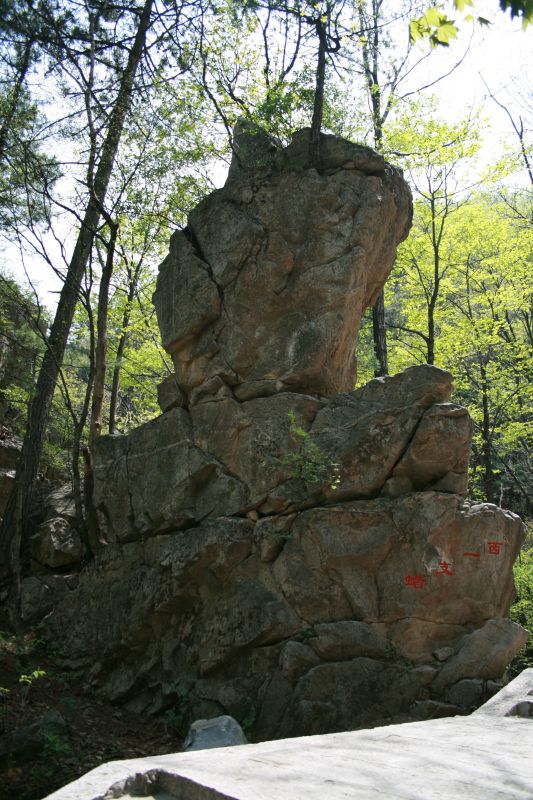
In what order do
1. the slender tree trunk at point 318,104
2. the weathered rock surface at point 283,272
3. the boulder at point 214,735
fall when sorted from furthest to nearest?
1. the slender tree trunk at point 318,104
2. the weathered rock surface at point 283,272
3. the boulder at point 214,735

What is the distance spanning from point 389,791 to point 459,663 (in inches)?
180

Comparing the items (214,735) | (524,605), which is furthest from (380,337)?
(214,735)

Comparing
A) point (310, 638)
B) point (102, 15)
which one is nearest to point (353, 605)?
point (310, 638)

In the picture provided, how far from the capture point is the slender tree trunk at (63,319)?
11.3 meters

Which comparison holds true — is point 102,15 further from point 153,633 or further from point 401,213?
point 153,633

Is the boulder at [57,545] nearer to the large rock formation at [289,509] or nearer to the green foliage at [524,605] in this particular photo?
the large rock formation at [289,509]

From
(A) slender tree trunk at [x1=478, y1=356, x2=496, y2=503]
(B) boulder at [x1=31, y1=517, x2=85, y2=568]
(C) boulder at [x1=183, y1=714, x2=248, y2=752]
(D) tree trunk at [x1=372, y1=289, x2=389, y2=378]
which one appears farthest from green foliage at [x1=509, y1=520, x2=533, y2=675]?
(B) boulder at [x1=31, y1=517, x2=85, y2=568]

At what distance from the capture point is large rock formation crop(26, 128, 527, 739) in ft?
25.1

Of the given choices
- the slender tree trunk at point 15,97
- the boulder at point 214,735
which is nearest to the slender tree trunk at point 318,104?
the slender tree trunk at point 15,97

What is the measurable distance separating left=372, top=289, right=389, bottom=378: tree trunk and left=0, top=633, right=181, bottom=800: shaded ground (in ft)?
30.1

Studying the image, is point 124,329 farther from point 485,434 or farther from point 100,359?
point 485,434

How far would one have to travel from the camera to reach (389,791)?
322cm

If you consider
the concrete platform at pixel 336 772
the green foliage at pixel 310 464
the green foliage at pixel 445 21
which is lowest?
the concrete platform at pixel 336 772

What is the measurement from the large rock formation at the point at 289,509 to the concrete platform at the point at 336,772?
287 cm
